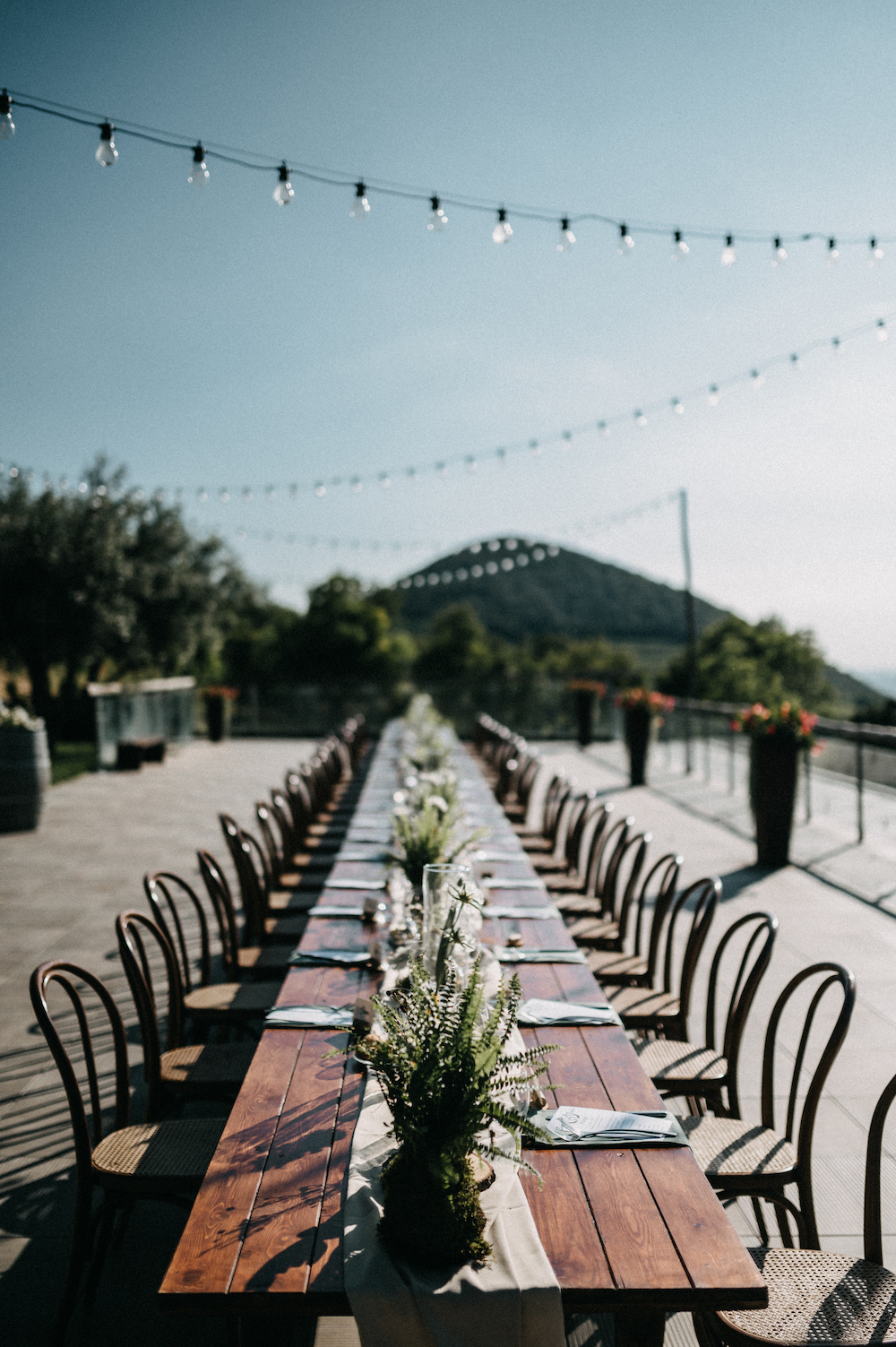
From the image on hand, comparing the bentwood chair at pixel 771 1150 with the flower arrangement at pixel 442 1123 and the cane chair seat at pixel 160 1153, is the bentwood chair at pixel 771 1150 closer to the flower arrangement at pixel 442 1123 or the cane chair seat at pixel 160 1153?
the flower arrangement at pixel 442 1123

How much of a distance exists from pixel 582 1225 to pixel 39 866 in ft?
21.4

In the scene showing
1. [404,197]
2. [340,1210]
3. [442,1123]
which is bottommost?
[340,1210]

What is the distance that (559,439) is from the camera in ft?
30.3

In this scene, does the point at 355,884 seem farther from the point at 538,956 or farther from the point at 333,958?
the point at 538,956

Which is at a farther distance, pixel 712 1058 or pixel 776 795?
pixel 776 795

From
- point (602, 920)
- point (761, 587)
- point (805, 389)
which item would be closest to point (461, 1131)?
point (602, 920)

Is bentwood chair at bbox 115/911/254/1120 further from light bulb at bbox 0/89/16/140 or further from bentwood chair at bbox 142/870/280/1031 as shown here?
light bulb at bbox 0/89/16/140

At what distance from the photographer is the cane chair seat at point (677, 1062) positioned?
255 centimetres

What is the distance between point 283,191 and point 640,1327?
4.80 meters

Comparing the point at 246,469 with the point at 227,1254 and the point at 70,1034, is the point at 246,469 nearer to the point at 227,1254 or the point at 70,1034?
the point at 70,1034

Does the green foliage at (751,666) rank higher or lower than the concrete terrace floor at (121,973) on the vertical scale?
higher

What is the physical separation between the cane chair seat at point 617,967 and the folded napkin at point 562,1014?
2.91ft

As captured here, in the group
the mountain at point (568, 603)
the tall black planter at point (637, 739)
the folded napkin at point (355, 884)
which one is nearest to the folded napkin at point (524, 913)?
the folded napkin at point (355, 884)

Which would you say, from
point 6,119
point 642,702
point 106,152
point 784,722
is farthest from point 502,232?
point 642,702
